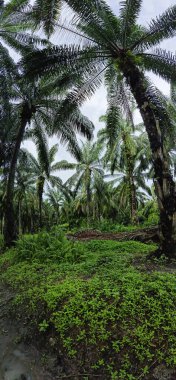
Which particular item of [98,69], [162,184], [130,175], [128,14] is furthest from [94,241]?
[130,175]

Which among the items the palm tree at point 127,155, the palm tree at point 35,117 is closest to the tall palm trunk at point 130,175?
the palm tree at point 127,155

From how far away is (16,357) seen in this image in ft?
14.2

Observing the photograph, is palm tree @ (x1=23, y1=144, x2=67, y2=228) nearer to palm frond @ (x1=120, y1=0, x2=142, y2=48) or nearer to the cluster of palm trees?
the cluster of palm trees

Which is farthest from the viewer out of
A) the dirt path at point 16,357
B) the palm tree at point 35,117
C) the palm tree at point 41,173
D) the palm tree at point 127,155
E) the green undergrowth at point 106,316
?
the palm tree at point 41,173

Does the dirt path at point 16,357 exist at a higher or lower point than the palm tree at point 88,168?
lower

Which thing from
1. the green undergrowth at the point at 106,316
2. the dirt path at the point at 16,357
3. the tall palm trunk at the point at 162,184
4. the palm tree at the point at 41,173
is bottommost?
the dirt path at the point at 16,357

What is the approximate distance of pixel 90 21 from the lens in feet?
29.5

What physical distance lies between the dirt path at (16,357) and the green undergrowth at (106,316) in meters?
0.28

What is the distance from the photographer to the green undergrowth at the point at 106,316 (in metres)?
3.78

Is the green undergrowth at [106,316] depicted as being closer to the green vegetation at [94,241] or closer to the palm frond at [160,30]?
the green vegetation at [94,241]

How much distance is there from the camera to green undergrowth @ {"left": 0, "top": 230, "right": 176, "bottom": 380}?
378 cm

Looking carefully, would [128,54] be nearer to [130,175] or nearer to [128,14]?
[128,14]

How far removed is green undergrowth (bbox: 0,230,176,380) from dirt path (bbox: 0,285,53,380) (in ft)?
0.91

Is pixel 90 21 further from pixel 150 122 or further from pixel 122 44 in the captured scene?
pixel 150 122
